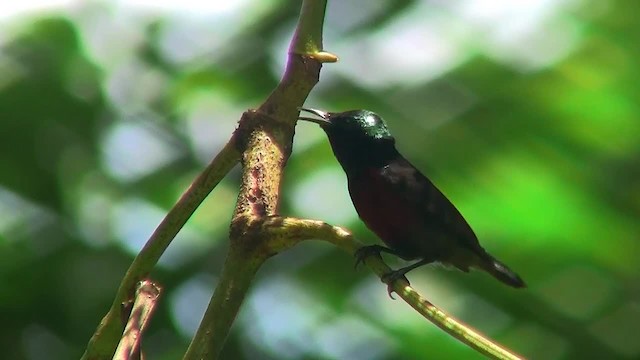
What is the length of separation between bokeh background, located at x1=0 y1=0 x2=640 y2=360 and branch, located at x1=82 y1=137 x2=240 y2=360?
25.5 inches

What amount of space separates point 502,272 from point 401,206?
0.13 metres

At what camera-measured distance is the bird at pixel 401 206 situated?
3.25 ft

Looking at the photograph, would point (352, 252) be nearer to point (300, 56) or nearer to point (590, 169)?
point (300, 56)

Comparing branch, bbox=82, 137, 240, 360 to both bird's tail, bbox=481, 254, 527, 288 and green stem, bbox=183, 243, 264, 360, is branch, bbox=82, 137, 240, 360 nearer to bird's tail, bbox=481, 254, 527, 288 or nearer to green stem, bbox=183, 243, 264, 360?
green stem, bbox=183, 243, 264, 360

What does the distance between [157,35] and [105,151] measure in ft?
0.71

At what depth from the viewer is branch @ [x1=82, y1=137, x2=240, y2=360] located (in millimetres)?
444

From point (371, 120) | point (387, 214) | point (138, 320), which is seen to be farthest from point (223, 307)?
point (371, 120)

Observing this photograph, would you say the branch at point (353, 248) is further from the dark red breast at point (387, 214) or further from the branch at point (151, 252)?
the dark red breast at point (387, 214)

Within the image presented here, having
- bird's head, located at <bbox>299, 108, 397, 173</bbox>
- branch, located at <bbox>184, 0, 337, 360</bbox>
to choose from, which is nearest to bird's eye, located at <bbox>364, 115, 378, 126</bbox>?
bird's head, located at <bbox>299, 108, 397, 173</bbox>

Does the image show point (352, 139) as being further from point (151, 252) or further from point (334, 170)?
point (151, 252)

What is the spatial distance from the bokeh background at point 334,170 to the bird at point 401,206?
86 millimetres

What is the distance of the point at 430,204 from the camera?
39.4 inches

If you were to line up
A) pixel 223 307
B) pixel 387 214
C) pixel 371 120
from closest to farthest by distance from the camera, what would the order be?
pixel 223 307 < pixel 387 214 < pixel 371 120

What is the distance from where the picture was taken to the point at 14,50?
132cm
